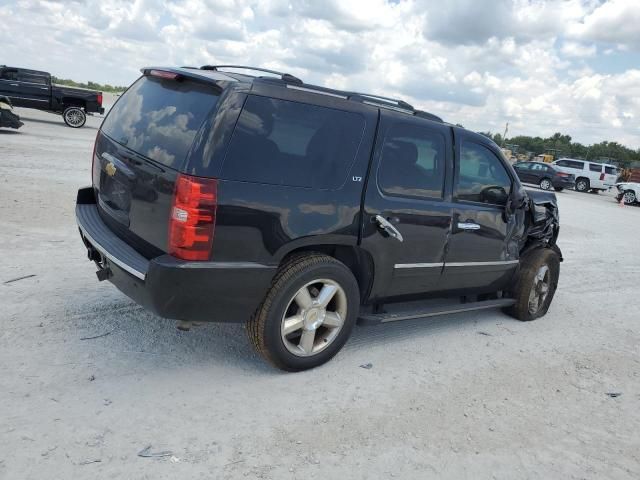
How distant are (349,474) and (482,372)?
6.00 feet

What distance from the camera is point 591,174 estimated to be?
30.6 metres

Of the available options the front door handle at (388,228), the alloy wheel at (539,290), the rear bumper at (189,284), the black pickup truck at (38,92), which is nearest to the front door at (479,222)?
the alloy wheel at (539,290)

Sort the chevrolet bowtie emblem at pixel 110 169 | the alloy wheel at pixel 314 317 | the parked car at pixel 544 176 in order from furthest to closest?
1. the parked car at pixel 544 176
2. the chevrolet bowtie emblem at pixel 110 169
3. the alloy wheel at pixel 314 317

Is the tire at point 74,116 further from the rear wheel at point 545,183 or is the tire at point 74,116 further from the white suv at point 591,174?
the white suv at point 591,174

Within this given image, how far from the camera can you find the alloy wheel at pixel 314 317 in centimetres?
368

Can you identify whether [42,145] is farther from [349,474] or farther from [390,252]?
[349,474]

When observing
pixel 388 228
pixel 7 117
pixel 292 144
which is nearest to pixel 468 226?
pixel 388 228

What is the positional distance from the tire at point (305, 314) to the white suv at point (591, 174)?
29521 mm

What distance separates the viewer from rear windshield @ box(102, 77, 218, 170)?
3352mm

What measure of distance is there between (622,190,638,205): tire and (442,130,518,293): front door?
24.2 metres

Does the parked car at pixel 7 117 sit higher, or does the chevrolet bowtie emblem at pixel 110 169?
the chevrolet bowtie emblem at pixel 110 169

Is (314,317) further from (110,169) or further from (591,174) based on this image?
(591,174)

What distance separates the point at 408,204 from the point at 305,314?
1.13m

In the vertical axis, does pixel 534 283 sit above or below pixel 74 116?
below
